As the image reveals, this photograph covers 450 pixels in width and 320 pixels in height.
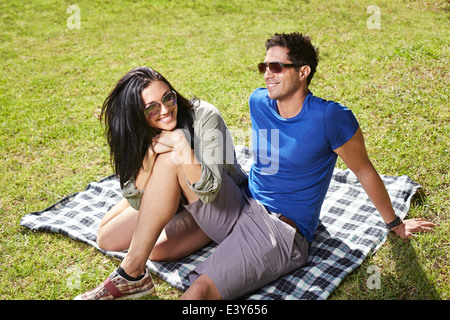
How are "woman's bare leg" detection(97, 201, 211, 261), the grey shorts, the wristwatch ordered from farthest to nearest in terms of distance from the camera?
"woman's bare leg" detection(97, 201, 211, 261)
the wristwatch
the grey shorts

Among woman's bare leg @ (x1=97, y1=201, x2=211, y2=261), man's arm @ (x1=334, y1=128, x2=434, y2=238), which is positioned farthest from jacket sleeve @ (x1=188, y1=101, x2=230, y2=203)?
man's arm @ (x1=334, y1=128, x2=434, y2=238)

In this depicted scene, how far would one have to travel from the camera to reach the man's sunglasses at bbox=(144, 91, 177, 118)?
299 cm

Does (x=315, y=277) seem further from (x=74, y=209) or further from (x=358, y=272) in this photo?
(x=74, y=209)

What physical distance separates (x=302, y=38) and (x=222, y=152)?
0.94 m

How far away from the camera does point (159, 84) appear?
3.03m

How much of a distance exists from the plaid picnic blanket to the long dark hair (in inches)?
31.5

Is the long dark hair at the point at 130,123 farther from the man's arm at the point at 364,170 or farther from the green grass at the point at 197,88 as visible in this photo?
the man's arm at the point at 364,170

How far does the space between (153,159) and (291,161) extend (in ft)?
3.00

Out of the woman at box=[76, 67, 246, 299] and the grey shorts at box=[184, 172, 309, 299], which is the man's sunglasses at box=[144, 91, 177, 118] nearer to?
the woman at box=[76, 67, 246, 299]

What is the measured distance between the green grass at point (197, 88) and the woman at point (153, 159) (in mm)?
384

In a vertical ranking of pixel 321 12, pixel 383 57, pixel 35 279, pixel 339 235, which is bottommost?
pixel 35 279

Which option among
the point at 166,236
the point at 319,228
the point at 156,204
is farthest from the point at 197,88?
the point at 156,204

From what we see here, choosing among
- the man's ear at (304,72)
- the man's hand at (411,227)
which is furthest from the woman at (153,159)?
the man's hand at (411,227)

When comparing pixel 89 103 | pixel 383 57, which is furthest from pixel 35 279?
pixel 383 57
